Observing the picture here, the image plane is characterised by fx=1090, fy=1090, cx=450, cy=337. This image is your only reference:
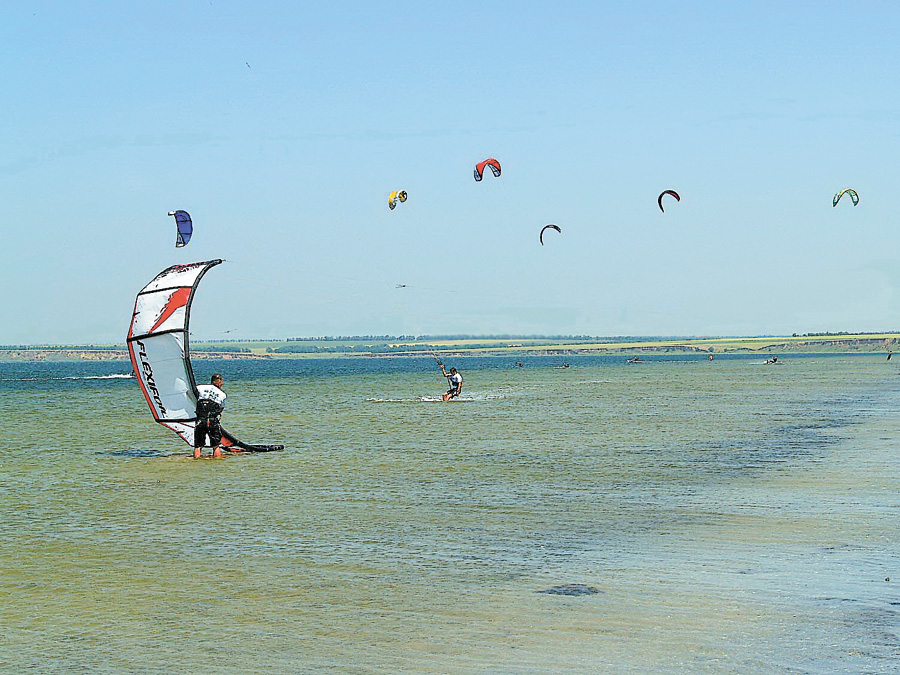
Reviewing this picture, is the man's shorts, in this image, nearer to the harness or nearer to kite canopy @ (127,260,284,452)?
the harness

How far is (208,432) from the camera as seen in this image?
23.6 metres

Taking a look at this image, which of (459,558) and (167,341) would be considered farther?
(167,341)

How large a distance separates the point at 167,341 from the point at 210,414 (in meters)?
1.85

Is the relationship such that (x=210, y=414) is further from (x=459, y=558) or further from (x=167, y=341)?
(x=459, y=558)

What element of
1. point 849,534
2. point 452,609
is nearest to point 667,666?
point 452,609

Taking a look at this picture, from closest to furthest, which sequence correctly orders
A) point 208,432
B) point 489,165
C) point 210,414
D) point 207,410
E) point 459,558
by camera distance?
point 459,558
point 207,410
point 210,414
point 208,432
point 489,165

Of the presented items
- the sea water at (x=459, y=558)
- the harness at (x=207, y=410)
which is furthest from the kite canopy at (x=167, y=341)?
the sea water at (x=459, y=558)

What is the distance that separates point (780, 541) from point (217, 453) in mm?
14452

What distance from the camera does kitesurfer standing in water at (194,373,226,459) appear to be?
2291cm

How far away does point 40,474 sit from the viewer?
2192cm

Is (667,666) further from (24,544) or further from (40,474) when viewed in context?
(40,474)

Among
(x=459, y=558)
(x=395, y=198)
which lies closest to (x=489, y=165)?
(x=395, y=198)

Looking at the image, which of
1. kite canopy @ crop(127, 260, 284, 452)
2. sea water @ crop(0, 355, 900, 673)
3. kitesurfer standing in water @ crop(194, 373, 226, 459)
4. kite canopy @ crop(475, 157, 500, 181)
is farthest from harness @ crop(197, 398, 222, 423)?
kite canopy @ crop(475, 157, 500, 181)

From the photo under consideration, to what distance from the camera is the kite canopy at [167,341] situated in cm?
2242
